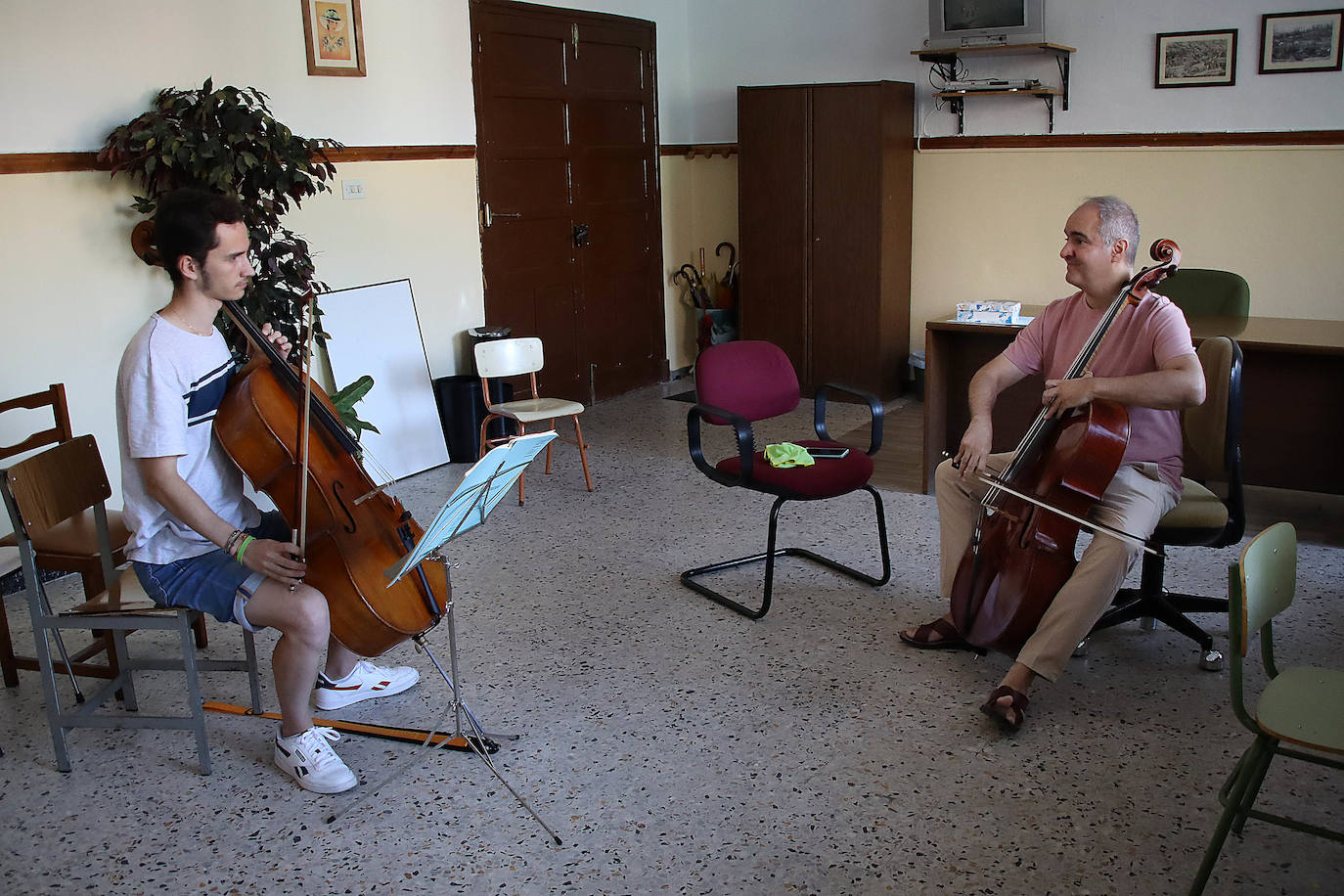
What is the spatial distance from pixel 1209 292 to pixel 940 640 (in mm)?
2083

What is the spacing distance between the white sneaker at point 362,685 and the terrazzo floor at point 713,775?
50 millimetres

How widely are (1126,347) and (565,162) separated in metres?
3.80

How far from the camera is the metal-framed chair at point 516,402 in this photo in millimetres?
4758

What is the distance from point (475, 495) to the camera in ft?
7.45

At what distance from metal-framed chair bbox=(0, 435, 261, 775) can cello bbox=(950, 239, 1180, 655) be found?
186 centimetres

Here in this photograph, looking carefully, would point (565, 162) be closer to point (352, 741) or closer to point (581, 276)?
point (581, 276)

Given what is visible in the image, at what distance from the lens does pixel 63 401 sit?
3346 mm

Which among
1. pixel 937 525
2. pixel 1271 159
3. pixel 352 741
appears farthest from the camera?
pixel 1271 159

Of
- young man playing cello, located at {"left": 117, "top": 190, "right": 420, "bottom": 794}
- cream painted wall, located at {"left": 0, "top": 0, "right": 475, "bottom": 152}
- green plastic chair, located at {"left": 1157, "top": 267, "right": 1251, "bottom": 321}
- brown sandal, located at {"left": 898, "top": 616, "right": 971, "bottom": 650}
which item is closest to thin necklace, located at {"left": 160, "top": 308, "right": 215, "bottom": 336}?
young man playing cello, located at {"left": 117, "top": 190, "right": 420, "bottom": 794}

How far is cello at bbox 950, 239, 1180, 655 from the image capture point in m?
2.75

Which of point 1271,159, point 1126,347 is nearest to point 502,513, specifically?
point 1126,347

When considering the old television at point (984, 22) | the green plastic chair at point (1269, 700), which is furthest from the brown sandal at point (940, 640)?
the old television at point (984, 22)

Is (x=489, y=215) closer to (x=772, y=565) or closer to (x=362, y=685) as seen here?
(x=772, y=565)

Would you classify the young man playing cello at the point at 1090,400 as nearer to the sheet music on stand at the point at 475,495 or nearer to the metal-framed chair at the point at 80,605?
the sheet music on stand at the point at 475,495
